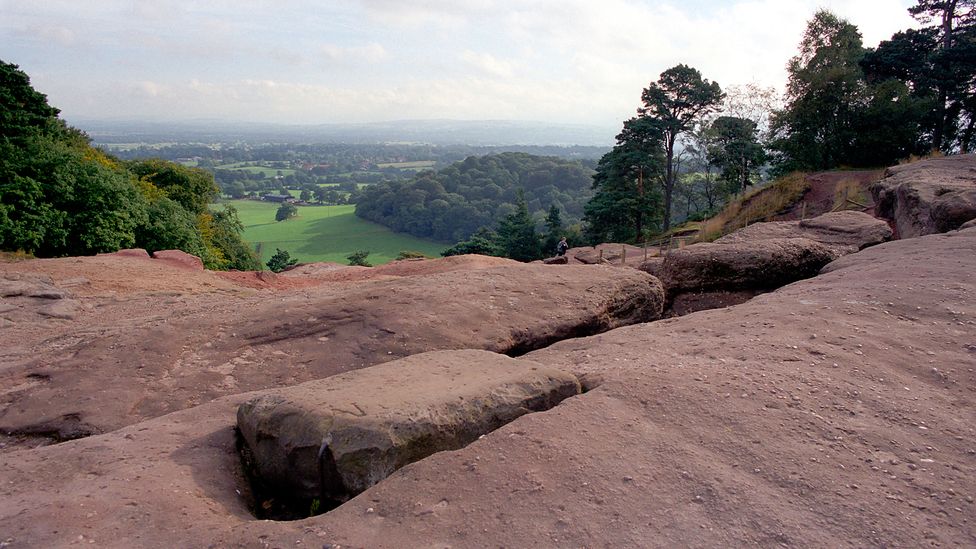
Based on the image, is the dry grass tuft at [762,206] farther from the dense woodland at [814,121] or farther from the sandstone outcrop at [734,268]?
the sandstone outcrop at [734,268]

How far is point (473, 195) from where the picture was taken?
76.6 meters

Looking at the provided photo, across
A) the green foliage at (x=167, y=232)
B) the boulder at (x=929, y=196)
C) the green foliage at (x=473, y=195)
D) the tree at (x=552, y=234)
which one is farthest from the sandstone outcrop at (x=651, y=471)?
the green foliage at (x=473, y=195)

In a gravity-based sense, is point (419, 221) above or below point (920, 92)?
below

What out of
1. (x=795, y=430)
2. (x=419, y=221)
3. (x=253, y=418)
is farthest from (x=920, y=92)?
(x=419, y=221)

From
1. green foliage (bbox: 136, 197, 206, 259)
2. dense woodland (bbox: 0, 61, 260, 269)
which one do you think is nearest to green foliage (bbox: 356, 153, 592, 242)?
green foliage (bbox: 136, 197, 206, 259)

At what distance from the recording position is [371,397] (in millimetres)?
4406

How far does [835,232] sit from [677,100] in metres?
23.2

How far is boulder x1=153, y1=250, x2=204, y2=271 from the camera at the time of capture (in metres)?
16.2

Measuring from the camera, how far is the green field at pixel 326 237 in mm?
56844

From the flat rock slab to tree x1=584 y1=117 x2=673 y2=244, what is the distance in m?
28.3

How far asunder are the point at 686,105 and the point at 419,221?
41.3 metres

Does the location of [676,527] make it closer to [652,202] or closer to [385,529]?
[385,529]

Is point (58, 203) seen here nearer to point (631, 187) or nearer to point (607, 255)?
point (607, 255)

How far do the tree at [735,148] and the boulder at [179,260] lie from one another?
97.0 ft
